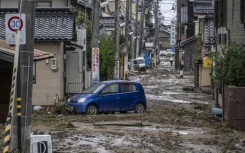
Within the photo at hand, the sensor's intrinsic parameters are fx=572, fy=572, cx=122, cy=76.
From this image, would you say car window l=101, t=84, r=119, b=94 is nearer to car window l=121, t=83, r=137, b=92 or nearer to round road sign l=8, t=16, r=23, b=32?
car window l=121, t=83, r=137, b=92

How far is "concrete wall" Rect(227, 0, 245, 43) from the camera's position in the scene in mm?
26781

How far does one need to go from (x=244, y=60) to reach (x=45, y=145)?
11.8 metres

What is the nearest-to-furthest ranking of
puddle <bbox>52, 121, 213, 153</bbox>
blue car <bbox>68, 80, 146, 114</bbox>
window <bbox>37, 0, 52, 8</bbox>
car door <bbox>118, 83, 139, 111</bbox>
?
puddle <bbox>52, 121, 213, 153</bbox> → blue car <bbox>68, 80, 146, 114</bbox> → car door <bbox>118, 83, 139, 111</bbox> → window <bbox>37, 0, 52, 8</bbox>

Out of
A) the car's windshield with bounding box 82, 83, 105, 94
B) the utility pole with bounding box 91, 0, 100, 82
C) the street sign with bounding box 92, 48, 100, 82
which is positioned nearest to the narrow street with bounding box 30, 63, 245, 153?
the car's windshield with bounding box 82, 83, 105, 94

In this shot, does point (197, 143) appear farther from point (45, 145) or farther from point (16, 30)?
point (16, 30)

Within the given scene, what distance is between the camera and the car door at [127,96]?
87.5 feet

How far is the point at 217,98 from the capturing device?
1180 inches

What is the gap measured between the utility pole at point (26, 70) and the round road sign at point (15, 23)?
637 mm

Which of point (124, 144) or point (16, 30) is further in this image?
point (124, 144)

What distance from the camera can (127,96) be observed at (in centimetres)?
2678

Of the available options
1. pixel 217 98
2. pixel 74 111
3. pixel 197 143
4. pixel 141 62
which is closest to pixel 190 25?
pixel 141 62

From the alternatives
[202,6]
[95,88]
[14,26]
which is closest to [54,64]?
[95,88]

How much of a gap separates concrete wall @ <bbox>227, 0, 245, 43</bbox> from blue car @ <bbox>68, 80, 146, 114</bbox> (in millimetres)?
5136

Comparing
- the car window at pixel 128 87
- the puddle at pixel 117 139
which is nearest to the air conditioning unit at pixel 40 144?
the puddle at pixel 117 139
